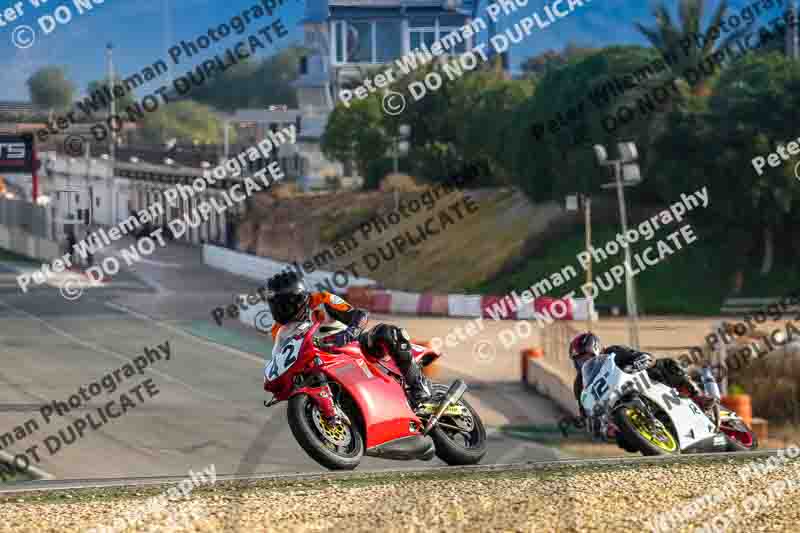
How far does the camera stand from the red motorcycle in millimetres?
11695

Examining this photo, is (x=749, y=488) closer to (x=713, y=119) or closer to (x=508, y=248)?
(x=713, y=119)

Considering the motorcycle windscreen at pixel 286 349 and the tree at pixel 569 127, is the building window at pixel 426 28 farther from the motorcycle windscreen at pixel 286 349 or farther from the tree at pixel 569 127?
the motorcycle windscreen at pixel 286 349

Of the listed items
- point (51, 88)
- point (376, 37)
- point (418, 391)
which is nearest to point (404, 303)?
point (376, 37)

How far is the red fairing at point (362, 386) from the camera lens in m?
11.9

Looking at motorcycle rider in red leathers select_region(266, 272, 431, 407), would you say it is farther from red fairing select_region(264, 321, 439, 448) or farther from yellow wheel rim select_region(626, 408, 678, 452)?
yellow wheel rim select_region(626, 408, 678, 452)

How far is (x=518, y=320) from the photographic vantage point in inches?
1911

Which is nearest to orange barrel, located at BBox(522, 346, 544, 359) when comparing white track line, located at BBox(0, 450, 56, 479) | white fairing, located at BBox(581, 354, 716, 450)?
white track line, located at BBox(0, 450, 56, 479)

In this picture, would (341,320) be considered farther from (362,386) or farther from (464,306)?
(464,306)

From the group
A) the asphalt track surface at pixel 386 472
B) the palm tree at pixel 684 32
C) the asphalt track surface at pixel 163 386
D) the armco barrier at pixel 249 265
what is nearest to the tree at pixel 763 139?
the palm tree at pixel 684 32

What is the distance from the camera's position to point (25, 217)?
34.2 meters

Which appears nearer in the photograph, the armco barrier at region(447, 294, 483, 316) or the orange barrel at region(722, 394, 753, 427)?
the orange barrel at region(722, 394, 753, 427)

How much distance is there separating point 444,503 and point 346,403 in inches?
80.1

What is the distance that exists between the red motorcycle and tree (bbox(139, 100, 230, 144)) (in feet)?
436

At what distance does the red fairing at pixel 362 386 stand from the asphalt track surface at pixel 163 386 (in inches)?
281
